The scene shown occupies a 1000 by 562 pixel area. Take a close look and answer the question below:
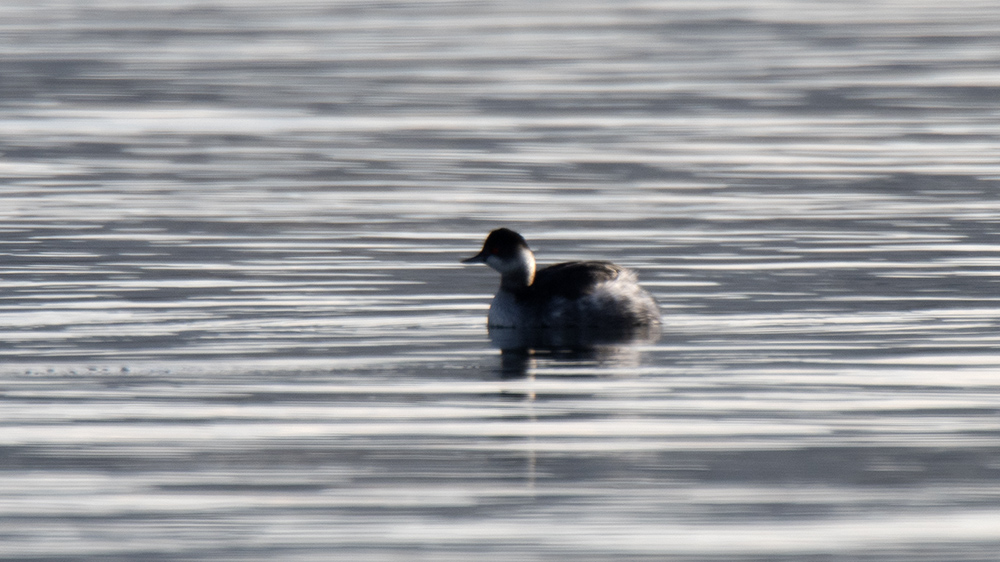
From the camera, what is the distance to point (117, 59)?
40.0 meters

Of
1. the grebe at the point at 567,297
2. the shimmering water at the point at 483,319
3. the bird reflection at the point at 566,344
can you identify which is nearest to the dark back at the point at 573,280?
the grebe at the point at 567,297

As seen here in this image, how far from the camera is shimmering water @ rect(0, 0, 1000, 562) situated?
8.63 m

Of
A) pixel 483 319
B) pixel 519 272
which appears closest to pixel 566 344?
pixel 519 272

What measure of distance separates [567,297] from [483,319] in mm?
686

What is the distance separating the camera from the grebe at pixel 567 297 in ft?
46.5

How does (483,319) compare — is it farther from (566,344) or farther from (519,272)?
(566,344)

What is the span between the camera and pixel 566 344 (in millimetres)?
13758

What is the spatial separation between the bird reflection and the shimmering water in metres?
0.10

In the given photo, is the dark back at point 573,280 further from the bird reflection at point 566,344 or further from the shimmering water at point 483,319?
the shimmering water at point 483,319

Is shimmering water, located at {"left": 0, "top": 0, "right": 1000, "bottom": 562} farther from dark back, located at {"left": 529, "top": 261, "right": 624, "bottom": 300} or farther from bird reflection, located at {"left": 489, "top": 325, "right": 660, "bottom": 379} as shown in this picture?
dark back, located at {"left": 529, "top": 261, "right": 624, "bottom": 300}

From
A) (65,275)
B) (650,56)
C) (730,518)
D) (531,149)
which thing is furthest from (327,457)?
(650,56)

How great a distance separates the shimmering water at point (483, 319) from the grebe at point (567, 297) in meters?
0.32

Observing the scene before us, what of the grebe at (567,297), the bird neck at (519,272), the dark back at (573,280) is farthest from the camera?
the bird neck at (519,272)

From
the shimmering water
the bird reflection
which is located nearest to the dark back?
the bird reflection
